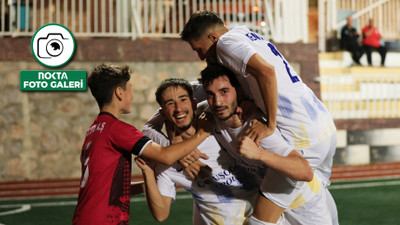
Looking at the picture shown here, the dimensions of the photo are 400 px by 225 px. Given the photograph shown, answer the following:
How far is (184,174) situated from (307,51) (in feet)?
24.5

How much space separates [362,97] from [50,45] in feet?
21.4

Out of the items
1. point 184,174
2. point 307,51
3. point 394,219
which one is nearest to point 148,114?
point 307,51

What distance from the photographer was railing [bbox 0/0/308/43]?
1123cm

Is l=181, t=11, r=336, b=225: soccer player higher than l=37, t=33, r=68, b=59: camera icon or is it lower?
lower

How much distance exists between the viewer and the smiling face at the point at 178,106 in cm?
397

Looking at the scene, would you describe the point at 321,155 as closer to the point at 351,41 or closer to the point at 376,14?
the point at 351,41

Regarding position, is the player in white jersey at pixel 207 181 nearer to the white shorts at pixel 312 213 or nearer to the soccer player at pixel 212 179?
the soccer player at pixel 212 179

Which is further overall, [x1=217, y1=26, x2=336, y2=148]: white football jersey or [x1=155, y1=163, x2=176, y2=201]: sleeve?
[x1=155, y1=163, x2=176, y2=201]: sleeve

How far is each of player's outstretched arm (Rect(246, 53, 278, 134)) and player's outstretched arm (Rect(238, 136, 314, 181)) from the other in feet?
0.73

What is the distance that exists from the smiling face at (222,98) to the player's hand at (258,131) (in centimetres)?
18

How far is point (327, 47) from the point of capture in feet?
54.1

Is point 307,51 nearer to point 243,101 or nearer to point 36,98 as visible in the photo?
point 36,98

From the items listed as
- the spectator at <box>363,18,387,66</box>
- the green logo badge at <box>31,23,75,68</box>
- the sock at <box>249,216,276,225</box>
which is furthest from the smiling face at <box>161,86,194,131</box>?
the spectator at <box>363,18,387,66</box>

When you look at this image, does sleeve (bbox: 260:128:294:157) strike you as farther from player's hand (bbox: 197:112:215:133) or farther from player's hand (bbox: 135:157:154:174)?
player's hand (bbox: 135:157:154:174)
